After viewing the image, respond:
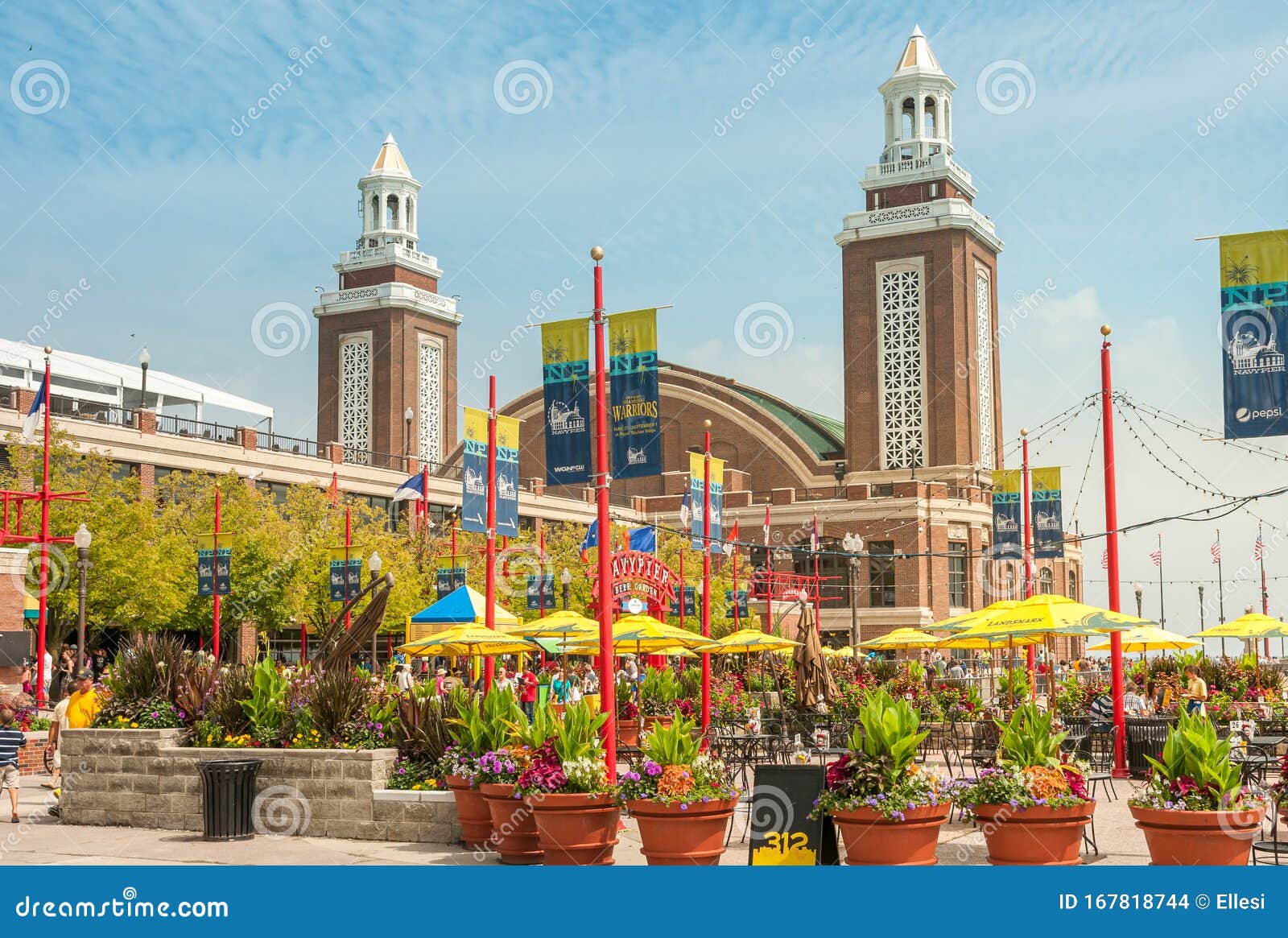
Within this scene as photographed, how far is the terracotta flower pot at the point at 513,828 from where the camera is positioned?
1301cm

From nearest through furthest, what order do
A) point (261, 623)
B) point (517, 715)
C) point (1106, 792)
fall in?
point (517, 715) < point (1106, 792) < point (261, 623)

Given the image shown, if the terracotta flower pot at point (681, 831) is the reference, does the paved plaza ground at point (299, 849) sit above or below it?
below

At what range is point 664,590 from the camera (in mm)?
35375

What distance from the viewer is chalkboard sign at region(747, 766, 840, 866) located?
11.1 metres

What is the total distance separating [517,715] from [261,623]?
36.7 metres

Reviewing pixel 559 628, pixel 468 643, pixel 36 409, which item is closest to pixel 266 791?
pixel 468 643

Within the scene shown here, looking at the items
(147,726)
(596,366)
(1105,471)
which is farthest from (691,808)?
(1105,471)

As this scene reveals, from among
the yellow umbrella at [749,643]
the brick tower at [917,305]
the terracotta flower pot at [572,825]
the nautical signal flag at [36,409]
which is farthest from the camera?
the brick tower at [917,305]

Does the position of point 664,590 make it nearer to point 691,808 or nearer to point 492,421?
point 492,421

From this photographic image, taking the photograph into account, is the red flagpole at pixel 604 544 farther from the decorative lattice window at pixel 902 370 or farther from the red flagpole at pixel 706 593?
the decorative lattice window at pixel 902 370

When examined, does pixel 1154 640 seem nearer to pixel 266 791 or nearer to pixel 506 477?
pixel 506 477

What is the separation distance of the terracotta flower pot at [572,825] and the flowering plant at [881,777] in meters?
2.20

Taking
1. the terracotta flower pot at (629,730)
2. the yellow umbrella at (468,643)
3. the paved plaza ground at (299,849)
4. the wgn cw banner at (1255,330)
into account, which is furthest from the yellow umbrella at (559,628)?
the wgn cw banner at (1255,330)

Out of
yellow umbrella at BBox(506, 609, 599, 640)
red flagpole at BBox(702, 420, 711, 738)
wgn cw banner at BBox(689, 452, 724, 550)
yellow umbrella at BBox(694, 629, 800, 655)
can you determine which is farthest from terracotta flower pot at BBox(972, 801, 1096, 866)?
wgn cw banner at BBox(689, 452, 724, 550)
